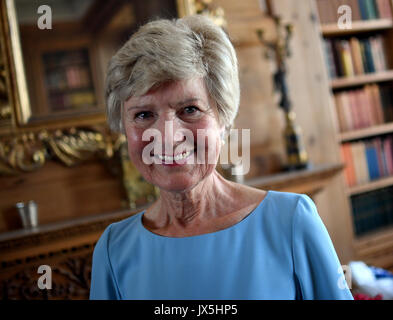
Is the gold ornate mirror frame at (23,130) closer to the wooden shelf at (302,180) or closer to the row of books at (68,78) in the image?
the row of books at (68,78)

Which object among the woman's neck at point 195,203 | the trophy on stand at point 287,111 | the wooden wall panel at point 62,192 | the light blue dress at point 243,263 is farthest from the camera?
the trophy on stand at point 287,111

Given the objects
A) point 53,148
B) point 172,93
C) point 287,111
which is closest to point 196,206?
point 172,93

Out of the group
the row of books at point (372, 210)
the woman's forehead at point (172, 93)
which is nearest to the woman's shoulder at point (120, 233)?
the woman's forehead at point (172, 93)

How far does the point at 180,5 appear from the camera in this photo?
2369mm

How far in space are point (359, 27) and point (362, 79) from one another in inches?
13.7

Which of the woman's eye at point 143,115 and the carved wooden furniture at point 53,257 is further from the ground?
the woman's eye at point 143,115

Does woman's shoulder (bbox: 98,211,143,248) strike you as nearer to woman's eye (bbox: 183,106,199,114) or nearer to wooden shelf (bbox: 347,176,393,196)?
woman's eye (bbox: 183,106,199,114)

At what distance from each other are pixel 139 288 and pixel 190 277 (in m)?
0.11

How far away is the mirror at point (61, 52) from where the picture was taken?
80.6 inches

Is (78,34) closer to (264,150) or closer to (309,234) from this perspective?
(264,150)

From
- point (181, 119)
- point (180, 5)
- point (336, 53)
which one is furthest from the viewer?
point (336, 53)

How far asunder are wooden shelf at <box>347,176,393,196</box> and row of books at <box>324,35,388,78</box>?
29.3 inches

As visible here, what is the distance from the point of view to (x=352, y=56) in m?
2.87
